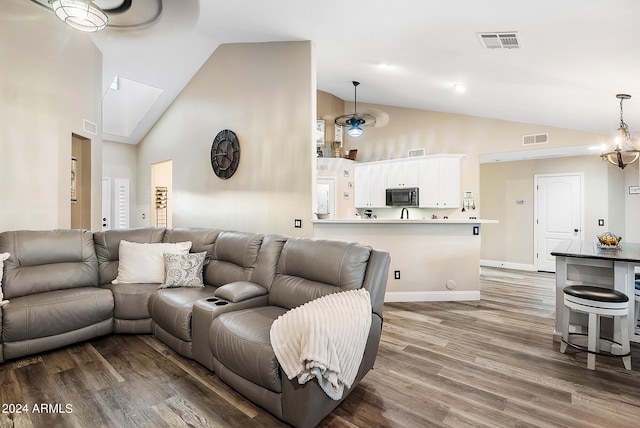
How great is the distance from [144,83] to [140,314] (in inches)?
174

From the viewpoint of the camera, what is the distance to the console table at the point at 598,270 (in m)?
2.54

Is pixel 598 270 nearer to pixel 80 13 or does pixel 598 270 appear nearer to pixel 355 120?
pixel 355 120

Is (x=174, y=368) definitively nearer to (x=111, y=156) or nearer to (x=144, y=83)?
(x=144, y=83)

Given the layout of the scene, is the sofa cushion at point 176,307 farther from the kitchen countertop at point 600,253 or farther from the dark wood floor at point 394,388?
the kitchen countertop at point 600,253

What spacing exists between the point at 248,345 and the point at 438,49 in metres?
3.58

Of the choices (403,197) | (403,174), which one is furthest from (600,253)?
(403,174)

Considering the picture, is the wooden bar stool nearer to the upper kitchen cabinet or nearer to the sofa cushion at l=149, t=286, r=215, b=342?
the sofa cushion at l=149, t=286, r=215, b=342

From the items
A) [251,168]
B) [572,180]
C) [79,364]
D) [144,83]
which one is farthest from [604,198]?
[144,83]

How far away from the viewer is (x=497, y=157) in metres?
6.18

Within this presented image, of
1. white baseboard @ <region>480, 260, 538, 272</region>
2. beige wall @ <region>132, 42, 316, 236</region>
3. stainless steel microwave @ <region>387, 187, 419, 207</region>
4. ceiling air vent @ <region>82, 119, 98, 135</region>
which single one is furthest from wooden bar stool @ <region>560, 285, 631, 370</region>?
ceiling air vent @ <region>82, 119, 98, 135</region>

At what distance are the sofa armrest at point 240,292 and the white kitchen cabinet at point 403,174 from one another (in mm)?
4771

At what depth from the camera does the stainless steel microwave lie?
6.41m

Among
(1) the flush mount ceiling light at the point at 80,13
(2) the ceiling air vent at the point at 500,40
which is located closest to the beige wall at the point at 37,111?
(1) the flush mount ceiling light at the point at 80,13

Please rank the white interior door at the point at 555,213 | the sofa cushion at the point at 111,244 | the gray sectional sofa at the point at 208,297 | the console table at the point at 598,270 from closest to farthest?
the gray sectional sofa at the point at 208,297 → the console table at the point at 598,270 → the sofa cushion at the point at 111,244 → the white interior door at the point at 555,213
